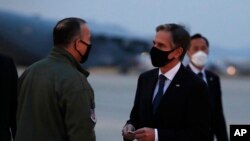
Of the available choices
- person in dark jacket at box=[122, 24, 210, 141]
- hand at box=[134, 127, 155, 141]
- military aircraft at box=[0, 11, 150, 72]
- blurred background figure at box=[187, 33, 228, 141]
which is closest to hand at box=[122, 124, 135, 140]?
person in dark jacket at box=[122, 24, 210, 141]

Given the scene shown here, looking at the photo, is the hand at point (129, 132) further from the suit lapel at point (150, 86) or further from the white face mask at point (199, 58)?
the white face mask at point (199, 58)

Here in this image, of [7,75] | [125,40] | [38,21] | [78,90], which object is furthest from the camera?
[125,40]

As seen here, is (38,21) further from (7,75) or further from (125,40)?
(7,75)

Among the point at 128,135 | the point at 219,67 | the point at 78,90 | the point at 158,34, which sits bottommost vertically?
the point at 128,135

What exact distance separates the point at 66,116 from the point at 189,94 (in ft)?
2.89

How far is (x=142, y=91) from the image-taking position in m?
4.10

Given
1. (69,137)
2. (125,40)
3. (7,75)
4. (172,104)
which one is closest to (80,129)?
(69,137)

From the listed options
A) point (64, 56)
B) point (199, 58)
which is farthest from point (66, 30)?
point (199, 58)

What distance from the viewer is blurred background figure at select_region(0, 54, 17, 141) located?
13.4 feet

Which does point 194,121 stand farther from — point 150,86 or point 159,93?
point 150,86

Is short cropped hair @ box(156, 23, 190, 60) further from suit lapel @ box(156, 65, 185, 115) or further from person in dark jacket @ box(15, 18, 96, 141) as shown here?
person in dark jacket @ box(15, 18, 96, 141)

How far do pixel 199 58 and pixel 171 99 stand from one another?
81.1 inches

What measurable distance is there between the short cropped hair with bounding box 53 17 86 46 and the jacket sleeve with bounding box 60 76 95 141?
0.24m

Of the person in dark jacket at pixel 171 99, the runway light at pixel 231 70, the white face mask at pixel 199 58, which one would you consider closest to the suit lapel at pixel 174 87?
the person in dark jacket at pixel 171 99
